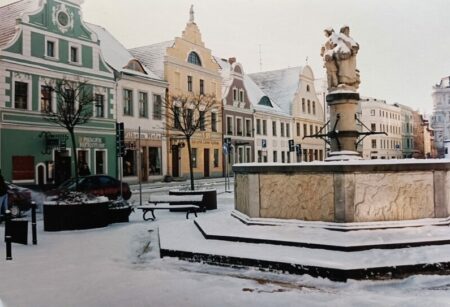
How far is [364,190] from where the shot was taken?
30.2 feet

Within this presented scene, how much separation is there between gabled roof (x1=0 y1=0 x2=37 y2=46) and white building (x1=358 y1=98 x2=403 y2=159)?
203 ft

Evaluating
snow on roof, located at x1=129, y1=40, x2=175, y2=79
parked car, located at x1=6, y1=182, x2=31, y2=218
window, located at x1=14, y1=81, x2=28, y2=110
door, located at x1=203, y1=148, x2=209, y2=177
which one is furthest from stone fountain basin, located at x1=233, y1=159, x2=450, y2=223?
door, located at x1=203, y1=148, x2=209, y2=177

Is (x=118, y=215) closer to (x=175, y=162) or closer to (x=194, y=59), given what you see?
(x=175, y=162)

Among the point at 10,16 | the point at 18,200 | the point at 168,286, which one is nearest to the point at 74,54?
the point at 10,16

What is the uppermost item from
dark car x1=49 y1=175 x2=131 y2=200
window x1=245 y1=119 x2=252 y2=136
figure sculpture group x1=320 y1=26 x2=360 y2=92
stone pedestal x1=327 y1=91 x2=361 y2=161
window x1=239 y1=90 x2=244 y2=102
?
window x1=239 y1=90 x2=244 y2=102

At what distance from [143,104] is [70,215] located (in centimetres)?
2388

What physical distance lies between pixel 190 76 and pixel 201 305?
3609cm

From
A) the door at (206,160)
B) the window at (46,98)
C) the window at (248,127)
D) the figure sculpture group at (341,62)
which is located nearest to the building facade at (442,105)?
the window at (248,127)

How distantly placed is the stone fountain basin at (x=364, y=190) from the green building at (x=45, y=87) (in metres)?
17.7

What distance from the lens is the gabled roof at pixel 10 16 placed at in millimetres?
27047

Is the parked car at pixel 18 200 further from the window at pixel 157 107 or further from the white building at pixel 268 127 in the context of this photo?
the white building at pixel 268 127

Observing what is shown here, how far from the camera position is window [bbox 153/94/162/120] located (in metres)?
37.1

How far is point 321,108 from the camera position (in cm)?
6291

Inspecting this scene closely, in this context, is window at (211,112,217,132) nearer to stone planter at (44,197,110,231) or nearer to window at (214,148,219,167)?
window at (214,148,219,167)
